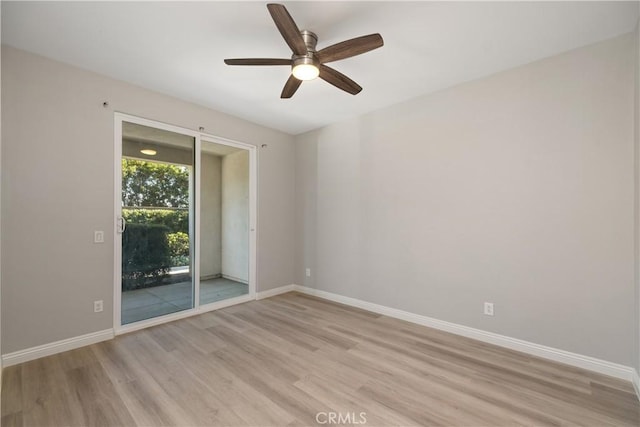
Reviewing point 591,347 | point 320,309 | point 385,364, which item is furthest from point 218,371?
point 591,347

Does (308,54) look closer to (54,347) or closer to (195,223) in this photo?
(195,223)

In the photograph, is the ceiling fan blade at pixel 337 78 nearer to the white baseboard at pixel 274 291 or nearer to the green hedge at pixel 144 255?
the green hedge at pixel 144 255

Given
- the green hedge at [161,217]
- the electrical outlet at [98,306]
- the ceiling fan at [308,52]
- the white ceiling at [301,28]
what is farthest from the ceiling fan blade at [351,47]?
the electrical outlet at [98,306]

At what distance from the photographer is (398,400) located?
191 cm

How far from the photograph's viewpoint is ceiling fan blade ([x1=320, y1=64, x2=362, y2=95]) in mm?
2230

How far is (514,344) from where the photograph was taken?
2.62 m

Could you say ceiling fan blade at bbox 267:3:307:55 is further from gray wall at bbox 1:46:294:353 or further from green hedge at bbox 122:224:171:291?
green hedge at bbox 122:224:171:291

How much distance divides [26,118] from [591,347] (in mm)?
5127

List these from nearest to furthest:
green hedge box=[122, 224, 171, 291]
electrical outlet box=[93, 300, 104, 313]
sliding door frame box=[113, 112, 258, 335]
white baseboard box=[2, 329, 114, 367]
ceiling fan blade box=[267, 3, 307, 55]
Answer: ceiling fan blade box=[267, 3, 307, 55] < white baseboard box=[2, 329, 114, 367] < electrical outlet box=[93, 300, 104, 313] < sliding door frame box=[113, 112, 258, 335] < green hedge box=[122, 224, 171, 291]

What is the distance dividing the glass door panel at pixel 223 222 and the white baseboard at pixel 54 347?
3.67ft

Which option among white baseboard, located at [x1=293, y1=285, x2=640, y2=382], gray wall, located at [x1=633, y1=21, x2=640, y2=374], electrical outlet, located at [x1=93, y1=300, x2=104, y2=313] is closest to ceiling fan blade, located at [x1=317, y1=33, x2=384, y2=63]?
gray wall, located at [x1=633, y1=21, x2=640, y2=374]

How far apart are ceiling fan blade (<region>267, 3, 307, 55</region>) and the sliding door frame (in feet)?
7.02

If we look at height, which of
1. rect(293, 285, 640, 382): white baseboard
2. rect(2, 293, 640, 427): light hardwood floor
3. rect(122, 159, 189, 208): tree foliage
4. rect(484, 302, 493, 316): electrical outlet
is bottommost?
rect(2, 293, 640, 427): light hardwood floor

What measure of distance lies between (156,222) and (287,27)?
2.64m
